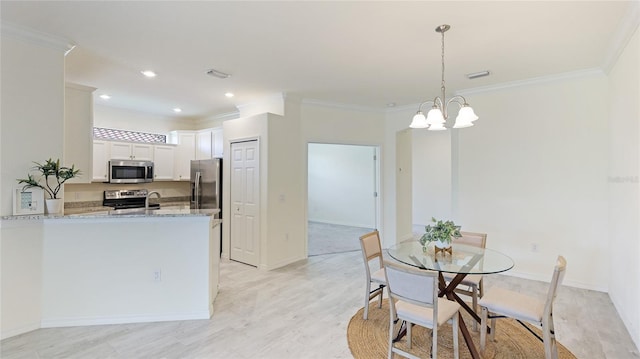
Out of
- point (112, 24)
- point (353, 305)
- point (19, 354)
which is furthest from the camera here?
point (353, 305)

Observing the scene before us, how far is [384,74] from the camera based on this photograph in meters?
3.83

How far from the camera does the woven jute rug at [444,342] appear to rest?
7.86 feet

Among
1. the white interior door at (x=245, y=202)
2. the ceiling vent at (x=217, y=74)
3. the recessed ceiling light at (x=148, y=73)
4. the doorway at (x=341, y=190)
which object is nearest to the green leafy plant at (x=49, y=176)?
the recessed ceiling light at (x=148, y=73)

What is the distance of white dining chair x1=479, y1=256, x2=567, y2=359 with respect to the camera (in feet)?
6.77

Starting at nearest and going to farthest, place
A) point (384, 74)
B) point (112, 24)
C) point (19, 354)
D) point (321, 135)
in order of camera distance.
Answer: point (19, 354) < point (112, 24) < point (384, 74) < point (321, 135)

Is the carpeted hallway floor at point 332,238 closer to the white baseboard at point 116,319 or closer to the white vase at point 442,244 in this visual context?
the white baseboard at point 116,319

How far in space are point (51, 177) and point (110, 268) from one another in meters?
1.01

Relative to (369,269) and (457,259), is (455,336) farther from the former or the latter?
(369,269)

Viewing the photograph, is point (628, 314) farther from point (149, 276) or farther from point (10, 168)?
point (10, 168)

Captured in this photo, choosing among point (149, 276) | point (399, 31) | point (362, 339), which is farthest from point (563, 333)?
point (149, 276)

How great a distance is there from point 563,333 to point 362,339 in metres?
1.77

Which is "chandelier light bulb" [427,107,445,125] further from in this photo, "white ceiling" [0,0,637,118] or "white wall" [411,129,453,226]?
"white wall" [411,129,453,226]

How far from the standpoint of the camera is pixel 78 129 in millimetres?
3463

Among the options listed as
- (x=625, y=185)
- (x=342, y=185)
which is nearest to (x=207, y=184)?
(x=342, y=185)
